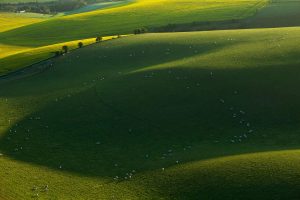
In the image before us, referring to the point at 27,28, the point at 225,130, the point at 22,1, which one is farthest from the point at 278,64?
the point at 22,1

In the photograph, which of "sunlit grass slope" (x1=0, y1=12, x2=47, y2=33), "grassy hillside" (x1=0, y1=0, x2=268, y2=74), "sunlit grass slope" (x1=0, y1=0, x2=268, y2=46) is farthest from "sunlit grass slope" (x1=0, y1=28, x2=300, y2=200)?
"sunlit grass slope" (x1=0, y1=12, x2=47, y2=33)

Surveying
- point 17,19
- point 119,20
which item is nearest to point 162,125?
point 119,20

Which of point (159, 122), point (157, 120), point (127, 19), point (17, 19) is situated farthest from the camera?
point (17, 19)

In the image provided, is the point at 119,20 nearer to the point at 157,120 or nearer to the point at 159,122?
the point at 157,120

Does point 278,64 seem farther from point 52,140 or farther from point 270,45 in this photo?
point 52,140

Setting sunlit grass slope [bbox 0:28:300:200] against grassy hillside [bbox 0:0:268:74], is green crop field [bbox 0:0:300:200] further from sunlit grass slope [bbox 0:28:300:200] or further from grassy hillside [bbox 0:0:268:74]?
grassy hillside [bbox 0:0:268:74]

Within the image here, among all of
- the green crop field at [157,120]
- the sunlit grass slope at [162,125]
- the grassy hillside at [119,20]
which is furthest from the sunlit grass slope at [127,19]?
the sunlit grass slope at [162,125]
